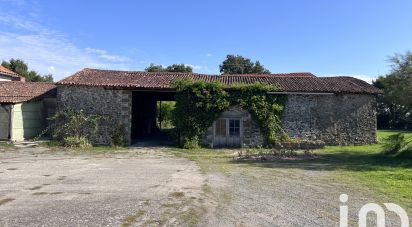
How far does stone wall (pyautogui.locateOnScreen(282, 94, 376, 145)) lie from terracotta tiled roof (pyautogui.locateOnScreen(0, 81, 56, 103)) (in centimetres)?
1411

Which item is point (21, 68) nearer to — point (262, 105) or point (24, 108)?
point (24, 108)

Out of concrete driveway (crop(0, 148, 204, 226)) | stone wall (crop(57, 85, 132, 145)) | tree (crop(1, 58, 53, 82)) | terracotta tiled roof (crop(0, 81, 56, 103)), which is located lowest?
concrete driveway (crop(0, 148, 204, 226))

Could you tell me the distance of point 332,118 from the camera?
21.0 metres

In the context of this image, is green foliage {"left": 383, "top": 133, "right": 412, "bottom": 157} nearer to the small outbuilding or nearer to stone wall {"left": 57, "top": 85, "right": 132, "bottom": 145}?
stone wall {"left": 57, "top": 85, "right": 132, "bottom": 145}

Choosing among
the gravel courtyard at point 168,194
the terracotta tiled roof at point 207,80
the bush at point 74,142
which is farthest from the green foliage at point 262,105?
the bush at point 74,142

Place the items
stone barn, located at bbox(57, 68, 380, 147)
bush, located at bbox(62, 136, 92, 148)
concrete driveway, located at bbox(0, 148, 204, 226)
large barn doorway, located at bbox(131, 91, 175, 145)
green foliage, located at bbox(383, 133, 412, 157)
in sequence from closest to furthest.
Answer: concrete driveway, located at bbox(0, 148, 204, 226) → green foliage, located at bbox(383, 133, 412, 157) → bush, located at bbox(62, 136, 92, 148) → stone barn, located at bbox(57, 68, 380, 147) → large barn doorway, located at bbox(131, 91, 175, 145)

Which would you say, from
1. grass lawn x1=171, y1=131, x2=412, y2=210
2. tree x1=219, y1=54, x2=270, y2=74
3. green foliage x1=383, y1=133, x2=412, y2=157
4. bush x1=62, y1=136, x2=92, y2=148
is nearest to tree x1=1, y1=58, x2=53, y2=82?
tree x1=219, y1=54, x2=270, y2=74

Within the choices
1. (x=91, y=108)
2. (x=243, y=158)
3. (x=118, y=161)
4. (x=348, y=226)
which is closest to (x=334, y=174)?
(x=243, y=158)

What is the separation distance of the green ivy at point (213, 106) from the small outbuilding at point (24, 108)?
8.15 meters

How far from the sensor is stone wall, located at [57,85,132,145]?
2027 cm

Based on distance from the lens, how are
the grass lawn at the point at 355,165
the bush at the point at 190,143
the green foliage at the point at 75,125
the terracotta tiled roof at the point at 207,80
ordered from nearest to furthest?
the grass lawn at the point at 355,165, the bush at the point at 190,143, the green foliage at the point at 75,125, the terracotta tiled roof at the point at 207,80

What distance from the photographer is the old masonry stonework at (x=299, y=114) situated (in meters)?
20.3

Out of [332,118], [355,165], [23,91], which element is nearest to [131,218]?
[355,165]

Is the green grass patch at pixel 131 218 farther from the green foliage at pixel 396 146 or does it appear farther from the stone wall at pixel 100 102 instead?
the stone wall at pixel 100 102
